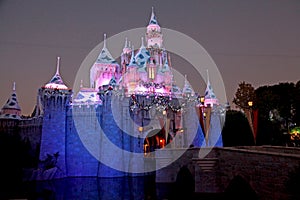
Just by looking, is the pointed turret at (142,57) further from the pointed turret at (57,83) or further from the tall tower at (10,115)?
the tall tower at (10,115)

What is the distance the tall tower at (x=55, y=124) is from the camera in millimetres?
31656

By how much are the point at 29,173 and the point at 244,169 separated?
945 inches

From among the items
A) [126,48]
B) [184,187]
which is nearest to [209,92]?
[126,48]

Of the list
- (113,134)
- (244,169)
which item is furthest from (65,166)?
(244,169)

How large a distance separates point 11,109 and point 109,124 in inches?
649

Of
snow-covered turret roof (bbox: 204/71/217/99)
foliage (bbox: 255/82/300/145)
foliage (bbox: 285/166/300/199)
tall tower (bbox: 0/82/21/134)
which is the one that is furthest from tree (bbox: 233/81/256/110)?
tall tower (bbox: 0/82/21/134)

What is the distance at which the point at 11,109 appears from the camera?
39.4 meters

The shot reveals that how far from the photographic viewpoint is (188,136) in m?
37.7

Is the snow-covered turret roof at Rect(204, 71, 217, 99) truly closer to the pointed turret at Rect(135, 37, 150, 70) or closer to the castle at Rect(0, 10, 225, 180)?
the castle at Rect(0, 10, 225, 180)

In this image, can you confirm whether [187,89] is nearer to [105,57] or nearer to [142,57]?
[142,57]

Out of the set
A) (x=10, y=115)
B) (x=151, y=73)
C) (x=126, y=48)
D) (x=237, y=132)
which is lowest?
(x=237, y=132)

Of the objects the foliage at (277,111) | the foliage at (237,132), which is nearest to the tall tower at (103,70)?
the foliage at (237,132)

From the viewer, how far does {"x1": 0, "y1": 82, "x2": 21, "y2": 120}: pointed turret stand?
3825 centimetres

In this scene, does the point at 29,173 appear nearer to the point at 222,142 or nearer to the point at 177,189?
the point at 177,189
